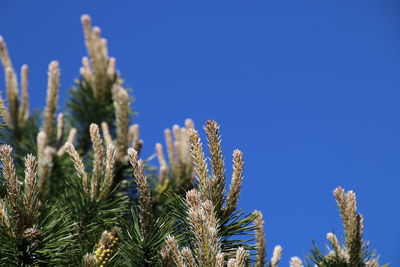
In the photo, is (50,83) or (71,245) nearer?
(71,245)

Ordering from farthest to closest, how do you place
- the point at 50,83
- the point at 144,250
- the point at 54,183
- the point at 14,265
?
1. the point at 50,83
2. the point at 54,183
3. the point at 144,250
4. the point at 14,265

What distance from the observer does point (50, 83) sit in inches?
182

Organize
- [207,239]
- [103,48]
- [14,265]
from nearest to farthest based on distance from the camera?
[207,239], [14,265], [103,48]

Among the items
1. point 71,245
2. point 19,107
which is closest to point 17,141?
point 19,107

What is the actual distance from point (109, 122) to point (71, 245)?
2.82 m

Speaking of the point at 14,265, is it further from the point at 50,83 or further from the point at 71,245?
the point at 50,83

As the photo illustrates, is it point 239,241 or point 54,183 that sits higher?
point 54,183

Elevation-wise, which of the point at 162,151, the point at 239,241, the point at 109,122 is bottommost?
the point at 239,241

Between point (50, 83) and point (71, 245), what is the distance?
2.72 metres

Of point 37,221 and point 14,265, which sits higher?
point 37,221

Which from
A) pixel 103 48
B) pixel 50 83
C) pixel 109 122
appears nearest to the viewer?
pixel 50 83

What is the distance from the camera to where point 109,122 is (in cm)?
495

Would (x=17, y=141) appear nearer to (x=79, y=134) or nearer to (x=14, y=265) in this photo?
(x=79, y=134)

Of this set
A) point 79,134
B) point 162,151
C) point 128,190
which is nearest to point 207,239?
point 128,190
